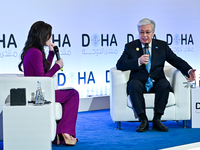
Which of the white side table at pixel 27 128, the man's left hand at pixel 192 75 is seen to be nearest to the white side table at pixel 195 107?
the man's left hand at pixel 192 75

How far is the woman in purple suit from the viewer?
3.31 metres

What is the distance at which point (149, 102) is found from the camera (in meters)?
3.97

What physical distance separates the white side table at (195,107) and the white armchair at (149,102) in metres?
0.05

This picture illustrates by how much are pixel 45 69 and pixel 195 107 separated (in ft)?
5.63

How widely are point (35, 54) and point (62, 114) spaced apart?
620 millimetres

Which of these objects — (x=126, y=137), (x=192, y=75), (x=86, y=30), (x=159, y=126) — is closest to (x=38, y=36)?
(x=126, y=137)

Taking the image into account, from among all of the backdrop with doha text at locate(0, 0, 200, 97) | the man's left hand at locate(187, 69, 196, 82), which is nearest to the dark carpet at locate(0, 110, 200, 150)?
the man's left hand at locate(187, 69, 196, 82)

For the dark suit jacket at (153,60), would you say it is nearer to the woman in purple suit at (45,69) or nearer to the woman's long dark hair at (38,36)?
the woman in purple suit at (45,69)

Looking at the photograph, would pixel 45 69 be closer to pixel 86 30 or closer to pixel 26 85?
pixel 26 85

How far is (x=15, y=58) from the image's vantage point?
202 inches

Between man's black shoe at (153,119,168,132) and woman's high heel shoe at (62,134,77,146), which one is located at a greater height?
man's black shoe at (153,119,168,132)

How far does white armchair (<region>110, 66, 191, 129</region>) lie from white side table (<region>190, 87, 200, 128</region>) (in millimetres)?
47

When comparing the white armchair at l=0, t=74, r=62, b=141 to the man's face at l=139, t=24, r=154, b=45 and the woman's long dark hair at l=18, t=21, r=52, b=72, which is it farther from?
the man's face at l=139, t=24, r=154, b=45

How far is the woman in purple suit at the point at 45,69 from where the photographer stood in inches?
130
